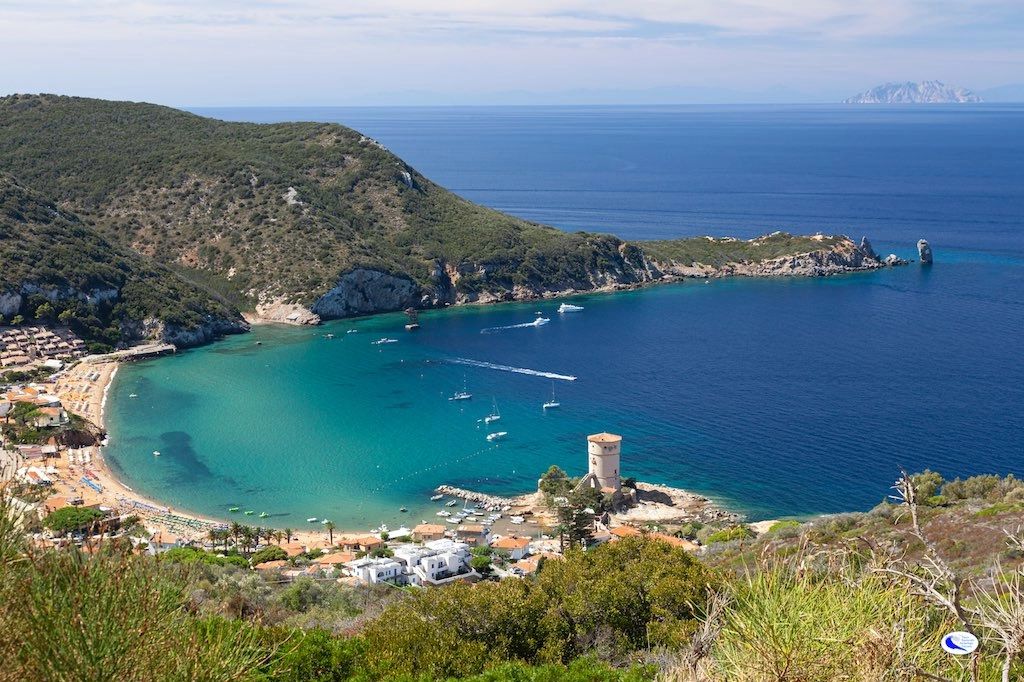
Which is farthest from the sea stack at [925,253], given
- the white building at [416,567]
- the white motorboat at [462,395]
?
the white building at [416,567]

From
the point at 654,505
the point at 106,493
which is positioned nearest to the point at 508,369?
the point at 654,505

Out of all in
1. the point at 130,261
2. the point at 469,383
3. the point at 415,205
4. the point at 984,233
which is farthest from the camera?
the point at 984,233

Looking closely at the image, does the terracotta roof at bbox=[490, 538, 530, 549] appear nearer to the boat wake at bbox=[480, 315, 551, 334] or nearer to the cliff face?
the boat wake at bbox=[480, 315, 551, 334]

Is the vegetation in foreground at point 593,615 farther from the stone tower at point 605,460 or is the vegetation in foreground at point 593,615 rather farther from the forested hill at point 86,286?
the forested hill at point 86,286

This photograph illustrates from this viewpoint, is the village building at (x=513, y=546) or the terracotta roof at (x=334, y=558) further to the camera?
the village building at (x=513, y=546)

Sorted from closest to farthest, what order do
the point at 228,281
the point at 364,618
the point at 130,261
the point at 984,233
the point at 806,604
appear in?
the point at 806,604, the point at 364,618, the point at 130,261, the point at 228,281, the point at 984,233

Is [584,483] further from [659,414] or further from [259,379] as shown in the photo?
[259,379]

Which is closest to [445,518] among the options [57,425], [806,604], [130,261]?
[57,425]

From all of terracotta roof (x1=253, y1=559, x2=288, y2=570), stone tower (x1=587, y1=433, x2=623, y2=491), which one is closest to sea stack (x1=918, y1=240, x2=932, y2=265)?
stone tower (x1=587, y1=433, x2=623, y2=491)
